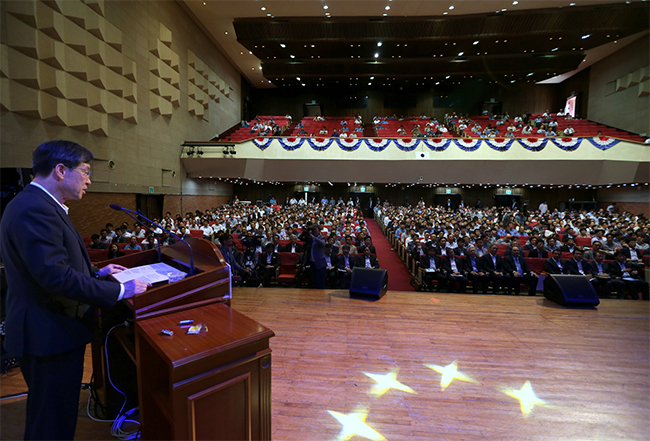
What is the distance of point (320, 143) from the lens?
49.2 feet

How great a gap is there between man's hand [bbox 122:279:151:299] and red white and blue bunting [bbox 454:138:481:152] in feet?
50.6

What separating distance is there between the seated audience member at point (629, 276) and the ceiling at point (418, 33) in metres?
12.4

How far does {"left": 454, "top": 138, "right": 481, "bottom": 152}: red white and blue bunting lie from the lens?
14.4m

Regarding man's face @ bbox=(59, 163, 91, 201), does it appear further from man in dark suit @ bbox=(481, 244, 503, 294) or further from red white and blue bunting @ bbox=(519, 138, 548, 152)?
red white and blue bunting @ bbox=(519, 138, 548, 152)

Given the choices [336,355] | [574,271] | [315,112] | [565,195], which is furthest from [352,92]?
[336,355]

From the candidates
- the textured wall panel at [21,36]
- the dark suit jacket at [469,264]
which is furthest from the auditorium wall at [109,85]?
the dark suit jacket at [469,264]

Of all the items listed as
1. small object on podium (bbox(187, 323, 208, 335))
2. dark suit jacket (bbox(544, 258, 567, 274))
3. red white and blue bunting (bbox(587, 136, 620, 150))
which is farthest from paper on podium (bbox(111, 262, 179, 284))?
red white and blue bunting (bbox(587, 136, 620, 150))

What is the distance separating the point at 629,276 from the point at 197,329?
7631 mm

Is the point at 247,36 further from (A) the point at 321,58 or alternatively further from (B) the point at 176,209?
(B) the point at 176,209

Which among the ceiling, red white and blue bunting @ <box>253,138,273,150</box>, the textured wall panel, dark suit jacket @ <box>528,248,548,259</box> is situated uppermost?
the ceiling

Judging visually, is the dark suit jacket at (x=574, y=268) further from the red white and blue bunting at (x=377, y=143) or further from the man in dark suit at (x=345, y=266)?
the red white and blue bunting at (x=377, y=143)

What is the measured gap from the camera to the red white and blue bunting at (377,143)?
14.9 metres

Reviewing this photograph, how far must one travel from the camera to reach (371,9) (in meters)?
14.0

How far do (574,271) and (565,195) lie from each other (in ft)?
57.2
